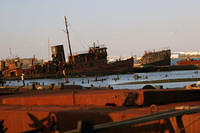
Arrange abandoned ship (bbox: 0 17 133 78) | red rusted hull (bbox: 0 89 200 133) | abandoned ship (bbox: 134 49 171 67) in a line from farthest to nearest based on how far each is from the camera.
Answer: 1. abandoned ship (bbox: 134 49 171 67)
2. abandoned ship (bbox: 0 17 133 78)
3. red rusted hull (bbox: 0 89 200 133)

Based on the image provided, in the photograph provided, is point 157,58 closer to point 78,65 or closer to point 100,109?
point 78,65

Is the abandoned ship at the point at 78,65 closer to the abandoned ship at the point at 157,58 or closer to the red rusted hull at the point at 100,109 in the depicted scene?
the abandoned ship at the point at 157,58

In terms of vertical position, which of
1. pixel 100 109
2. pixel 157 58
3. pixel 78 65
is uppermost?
pixel 157 58

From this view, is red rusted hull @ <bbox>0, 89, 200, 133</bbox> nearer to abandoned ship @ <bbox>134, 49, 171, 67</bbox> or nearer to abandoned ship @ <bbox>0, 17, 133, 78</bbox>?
abandoned ship @ <bbox>0, 17, 133, 78</bbox>

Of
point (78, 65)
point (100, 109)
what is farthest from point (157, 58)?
point (100, 109)

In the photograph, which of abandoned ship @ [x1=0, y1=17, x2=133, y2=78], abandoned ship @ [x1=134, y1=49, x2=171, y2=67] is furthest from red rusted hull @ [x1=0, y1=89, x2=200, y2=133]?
abandoned ship @ [x1=134, y1=49, x2=171, y2=67]

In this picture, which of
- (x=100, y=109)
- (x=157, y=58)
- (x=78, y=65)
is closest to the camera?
(x=100, y=109)

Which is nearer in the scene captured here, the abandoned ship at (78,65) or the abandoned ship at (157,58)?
the abandoned ship at (78,65)

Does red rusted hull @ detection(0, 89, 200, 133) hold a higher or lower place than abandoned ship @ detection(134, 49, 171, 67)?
lower

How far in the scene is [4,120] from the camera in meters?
5.83

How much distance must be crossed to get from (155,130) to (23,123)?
8.01ft

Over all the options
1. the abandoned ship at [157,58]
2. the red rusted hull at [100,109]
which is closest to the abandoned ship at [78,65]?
the abandoned ship at [157,58]

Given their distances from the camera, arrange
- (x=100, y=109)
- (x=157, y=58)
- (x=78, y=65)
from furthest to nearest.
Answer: (x=157, y=58)
(x=78, y=65)
(x=100, y=109)

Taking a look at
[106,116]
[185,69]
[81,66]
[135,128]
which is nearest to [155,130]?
[135,128]
